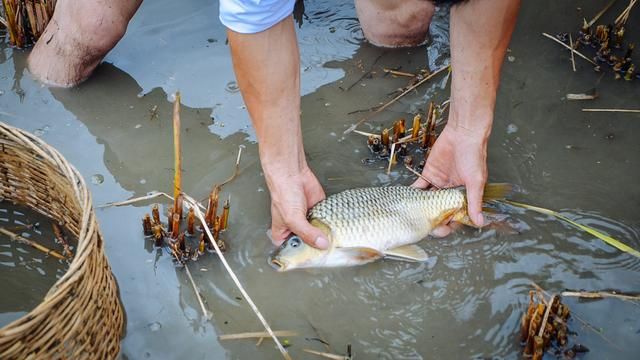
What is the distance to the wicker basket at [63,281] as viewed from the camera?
2.22 meters

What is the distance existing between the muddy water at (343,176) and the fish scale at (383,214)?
0.53 feet

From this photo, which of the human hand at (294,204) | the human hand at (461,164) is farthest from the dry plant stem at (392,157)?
the human hand at (294,204)

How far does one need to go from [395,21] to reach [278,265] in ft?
6.17

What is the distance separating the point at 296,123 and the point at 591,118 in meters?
1.74

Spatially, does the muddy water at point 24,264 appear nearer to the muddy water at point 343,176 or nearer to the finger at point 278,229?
the muddy water at point 343,176

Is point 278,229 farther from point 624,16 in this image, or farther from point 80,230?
point 624,16

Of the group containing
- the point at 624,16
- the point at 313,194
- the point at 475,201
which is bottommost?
the point at 313,194

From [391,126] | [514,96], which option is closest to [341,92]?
[391,126]

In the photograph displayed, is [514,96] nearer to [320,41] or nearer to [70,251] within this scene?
[320,41]

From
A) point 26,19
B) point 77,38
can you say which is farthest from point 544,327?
point 26,19

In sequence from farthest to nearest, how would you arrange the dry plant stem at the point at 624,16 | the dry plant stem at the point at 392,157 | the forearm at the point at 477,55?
the dry plant stem at the point at 624,16 < the dry plant stem at the point at 392,157 < the forearm at the point at 477,55

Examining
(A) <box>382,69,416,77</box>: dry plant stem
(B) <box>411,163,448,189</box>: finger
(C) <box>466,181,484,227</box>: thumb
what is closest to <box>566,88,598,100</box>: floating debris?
(A) <box>382,69,416,77</box>: dry plant stem

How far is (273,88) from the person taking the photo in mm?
3010

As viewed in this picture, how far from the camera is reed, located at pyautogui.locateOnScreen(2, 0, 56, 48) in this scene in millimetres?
4277
